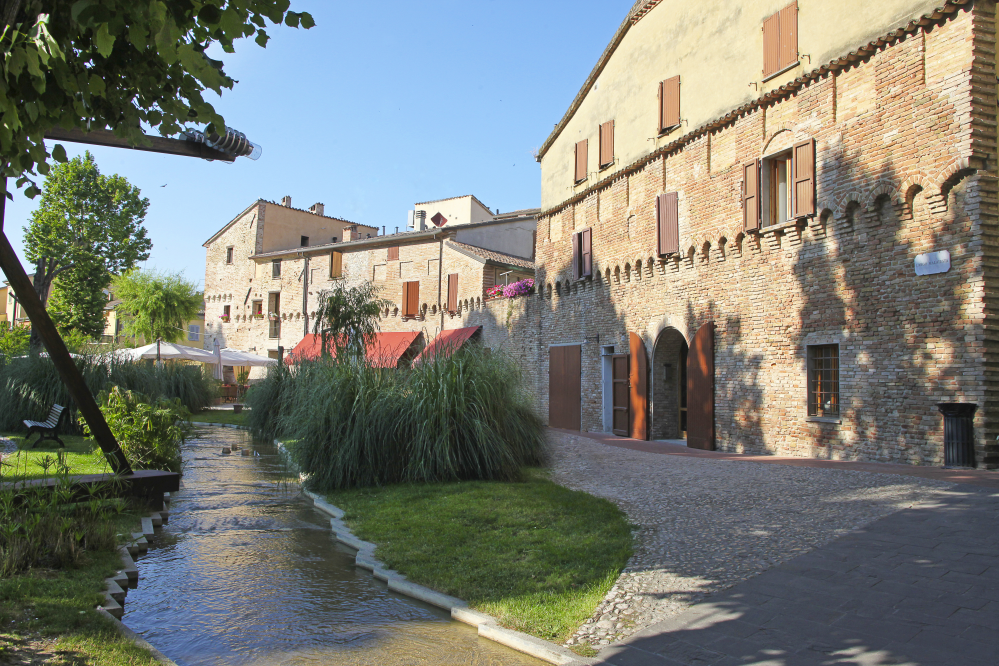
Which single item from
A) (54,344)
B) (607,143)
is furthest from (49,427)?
(607,143)

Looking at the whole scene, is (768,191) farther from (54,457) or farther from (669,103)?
(54,457)

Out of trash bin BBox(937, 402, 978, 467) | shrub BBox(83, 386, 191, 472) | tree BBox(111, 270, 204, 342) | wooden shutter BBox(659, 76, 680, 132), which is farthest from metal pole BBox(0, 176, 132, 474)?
tree BBox(111, 270, 204, 342)

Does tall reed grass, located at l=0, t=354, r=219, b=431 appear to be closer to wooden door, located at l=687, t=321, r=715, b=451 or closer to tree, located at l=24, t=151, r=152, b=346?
wooden door, located at l=687, t=321, r=715, b=451

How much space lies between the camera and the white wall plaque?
9.58 meters

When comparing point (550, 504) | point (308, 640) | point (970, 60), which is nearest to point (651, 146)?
point (970, 60)

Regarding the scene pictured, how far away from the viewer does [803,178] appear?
1177 cm

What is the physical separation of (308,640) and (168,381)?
706 inches

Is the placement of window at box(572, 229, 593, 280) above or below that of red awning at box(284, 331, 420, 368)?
above

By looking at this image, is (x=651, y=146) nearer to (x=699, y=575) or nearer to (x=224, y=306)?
(x=699, y=575)

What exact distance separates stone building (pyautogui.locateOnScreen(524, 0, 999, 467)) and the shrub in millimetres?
9747

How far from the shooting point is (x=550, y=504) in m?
7.05

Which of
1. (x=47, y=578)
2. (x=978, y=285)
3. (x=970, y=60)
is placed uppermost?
(x=970, y=60)

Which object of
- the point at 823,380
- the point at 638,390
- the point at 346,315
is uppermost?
the point at 346,315

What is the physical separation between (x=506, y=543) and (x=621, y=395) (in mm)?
11482
